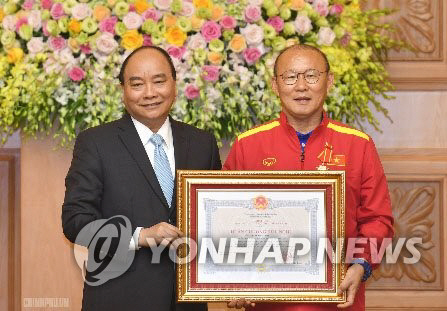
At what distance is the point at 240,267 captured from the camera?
8.20 feet

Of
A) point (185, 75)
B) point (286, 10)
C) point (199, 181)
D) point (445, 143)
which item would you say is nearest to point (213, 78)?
point (185, 75)

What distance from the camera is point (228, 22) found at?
3.26 meters

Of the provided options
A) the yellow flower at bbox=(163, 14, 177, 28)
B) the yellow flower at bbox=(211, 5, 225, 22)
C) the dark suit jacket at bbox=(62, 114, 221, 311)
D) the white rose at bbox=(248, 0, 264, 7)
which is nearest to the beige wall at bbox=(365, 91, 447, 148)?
the white rose at bbox=(248, 0, 264, 7)

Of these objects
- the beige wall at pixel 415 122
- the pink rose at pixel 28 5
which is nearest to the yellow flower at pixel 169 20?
the pink rose at pixel 28 5

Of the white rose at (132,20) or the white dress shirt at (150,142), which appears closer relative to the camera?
the white dress shirt at (150,142)

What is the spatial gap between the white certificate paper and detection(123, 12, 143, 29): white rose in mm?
1037

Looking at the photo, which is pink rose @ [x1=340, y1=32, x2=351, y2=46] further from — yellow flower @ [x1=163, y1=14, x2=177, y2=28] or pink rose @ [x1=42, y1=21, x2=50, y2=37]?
pink rose @ [x1=42, y1=21, x2=50, y2=37]

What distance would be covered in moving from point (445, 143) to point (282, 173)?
1773 millimetres

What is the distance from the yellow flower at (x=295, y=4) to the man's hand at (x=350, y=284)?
1.28 metres

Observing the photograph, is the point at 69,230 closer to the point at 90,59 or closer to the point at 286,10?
the point at 90,59

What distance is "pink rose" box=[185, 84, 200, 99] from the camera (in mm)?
3229

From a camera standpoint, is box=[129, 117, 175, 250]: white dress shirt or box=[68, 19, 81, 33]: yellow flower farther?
box=[68, 19, 81, 33]: yellow flower

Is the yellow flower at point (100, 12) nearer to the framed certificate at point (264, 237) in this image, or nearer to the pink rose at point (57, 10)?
the pink rose at point (57, 10)

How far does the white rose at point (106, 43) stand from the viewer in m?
3.20
